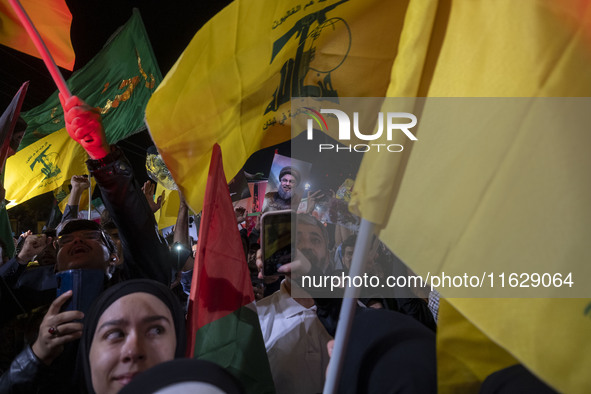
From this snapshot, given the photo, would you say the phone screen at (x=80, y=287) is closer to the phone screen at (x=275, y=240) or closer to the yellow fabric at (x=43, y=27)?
the phone screen at (x=275, y=240)

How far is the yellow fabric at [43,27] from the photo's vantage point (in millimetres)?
2975

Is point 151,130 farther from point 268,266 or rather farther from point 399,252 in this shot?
point 399,252

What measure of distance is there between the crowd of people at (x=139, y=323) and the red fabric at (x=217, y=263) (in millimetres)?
101

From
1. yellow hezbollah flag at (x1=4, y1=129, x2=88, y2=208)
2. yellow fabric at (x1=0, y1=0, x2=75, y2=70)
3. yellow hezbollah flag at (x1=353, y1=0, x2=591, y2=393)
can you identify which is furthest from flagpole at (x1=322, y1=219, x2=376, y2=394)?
yellow hezbollah flag at (x1=4, y1=129, x2=88, y2=208)

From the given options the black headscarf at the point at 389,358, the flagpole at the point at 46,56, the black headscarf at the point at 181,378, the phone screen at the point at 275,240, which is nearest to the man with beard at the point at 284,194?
the phone screen at the point at 275,240

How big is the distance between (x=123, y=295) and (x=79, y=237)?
91cm

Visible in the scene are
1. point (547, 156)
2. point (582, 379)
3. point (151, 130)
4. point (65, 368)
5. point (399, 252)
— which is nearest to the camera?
point (582, 379)

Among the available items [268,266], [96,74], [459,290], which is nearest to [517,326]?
[459,290]

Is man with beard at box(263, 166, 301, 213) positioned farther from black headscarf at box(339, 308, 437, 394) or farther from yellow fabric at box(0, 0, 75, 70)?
black headscarf at box(339, 308, 437, 394)

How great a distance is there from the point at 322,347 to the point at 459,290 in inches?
56.4

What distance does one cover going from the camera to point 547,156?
2.94ft

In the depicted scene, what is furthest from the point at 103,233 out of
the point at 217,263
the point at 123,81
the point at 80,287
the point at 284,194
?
the point at 284,194

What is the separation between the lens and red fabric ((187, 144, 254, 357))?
73.0 inches

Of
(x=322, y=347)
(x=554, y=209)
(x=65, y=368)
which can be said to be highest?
(x=554, y=209)
